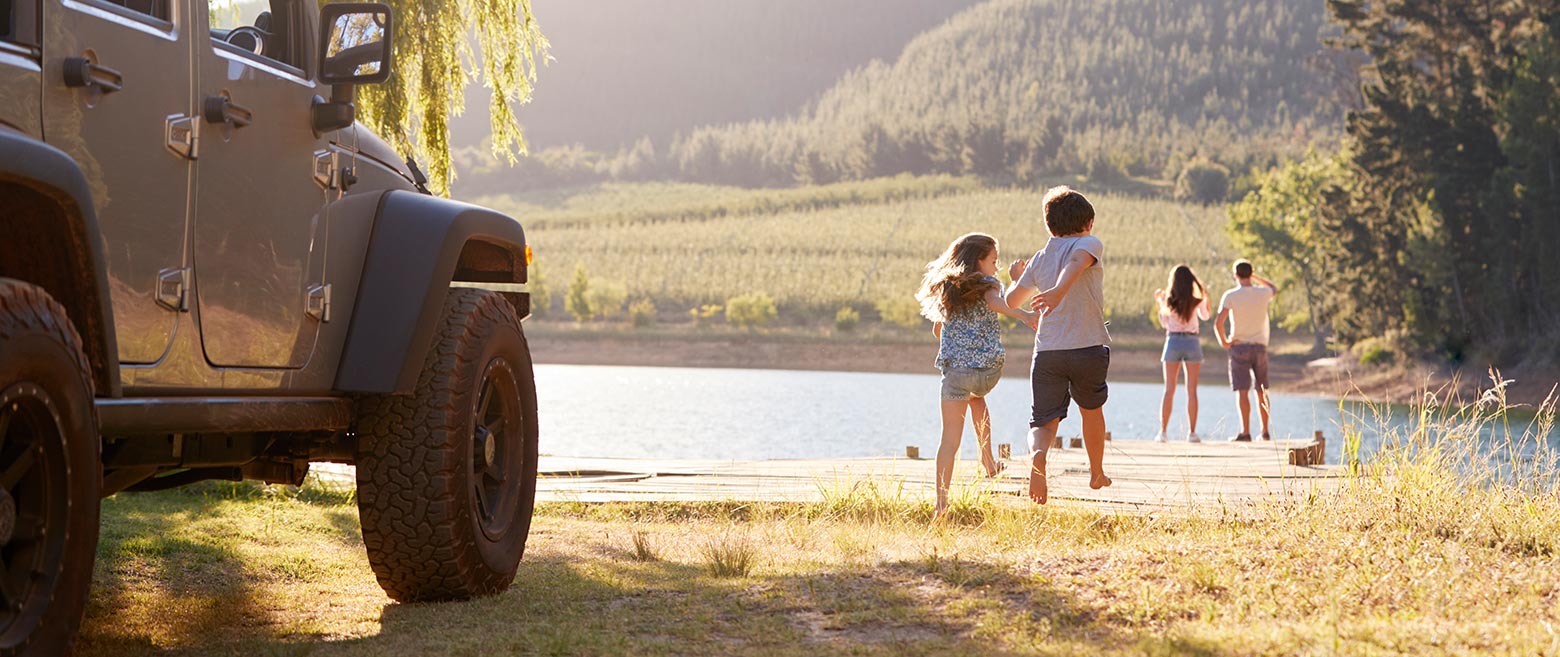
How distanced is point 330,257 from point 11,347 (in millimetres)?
1817

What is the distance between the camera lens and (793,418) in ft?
97.2

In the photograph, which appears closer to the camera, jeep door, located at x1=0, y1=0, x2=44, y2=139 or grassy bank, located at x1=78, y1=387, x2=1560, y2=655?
jeep door, located at x1=0, y1=0, x2=44, y2=139

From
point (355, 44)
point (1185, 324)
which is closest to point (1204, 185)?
point (1185, 324)

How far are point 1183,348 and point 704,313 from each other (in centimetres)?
6904

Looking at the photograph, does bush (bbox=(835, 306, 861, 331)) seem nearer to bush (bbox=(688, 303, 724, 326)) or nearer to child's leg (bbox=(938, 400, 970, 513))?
bush (bbox=(688, 303, 724, 326))

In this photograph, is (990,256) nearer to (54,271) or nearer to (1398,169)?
(54,271)

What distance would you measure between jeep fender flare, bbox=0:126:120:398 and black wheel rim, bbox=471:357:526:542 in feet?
6.18

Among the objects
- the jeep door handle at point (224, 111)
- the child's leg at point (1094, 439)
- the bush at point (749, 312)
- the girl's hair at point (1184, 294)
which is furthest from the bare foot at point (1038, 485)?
the bush at point (749, 312)

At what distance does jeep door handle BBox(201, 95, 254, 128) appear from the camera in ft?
13.3

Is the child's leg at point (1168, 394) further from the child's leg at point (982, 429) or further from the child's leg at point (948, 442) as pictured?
the child's leg at point (948, 442)

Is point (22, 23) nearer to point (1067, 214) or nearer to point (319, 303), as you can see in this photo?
point (319, 303)

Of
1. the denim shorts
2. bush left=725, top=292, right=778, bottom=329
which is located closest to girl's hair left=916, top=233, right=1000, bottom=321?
the denim shorts

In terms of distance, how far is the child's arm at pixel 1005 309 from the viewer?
7.22 metres

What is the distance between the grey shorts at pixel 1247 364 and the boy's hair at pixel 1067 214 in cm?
721
